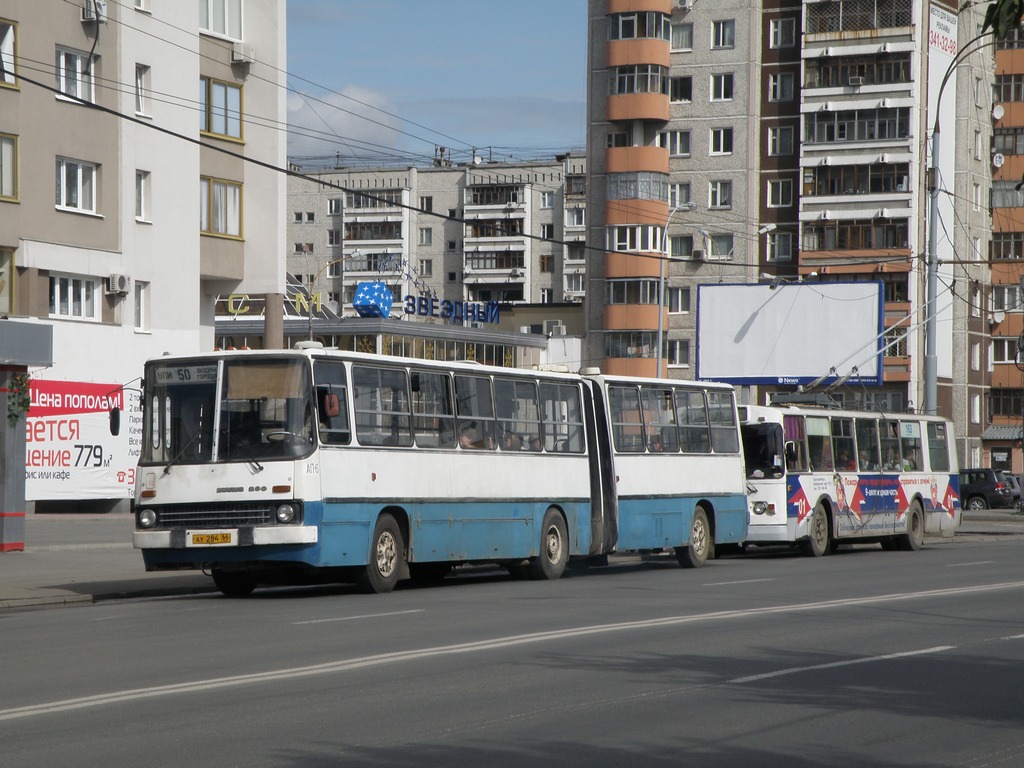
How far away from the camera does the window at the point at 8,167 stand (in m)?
37.1

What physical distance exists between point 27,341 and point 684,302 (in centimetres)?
5678

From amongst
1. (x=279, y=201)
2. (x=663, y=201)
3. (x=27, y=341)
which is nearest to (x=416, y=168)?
(x=663, y=201)

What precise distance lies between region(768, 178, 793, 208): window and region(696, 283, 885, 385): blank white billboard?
95.7 feet

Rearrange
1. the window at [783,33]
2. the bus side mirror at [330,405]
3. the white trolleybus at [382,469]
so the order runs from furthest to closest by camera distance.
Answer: the window at [783,33] < the bus side mirror at [330,405] < the white trolleybus at [382,469]

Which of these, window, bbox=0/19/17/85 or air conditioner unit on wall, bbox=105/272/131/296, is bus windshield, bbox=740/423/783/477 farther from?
window, bbox=0/19/17/85

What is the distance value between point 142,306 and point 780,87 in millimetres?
43736

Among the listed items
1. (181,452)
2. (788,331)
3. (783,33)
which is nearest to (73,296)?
(788,331)

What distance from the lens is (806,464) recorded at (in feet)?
97.9

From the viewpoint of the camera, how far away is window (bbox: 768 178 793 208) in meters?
77.4

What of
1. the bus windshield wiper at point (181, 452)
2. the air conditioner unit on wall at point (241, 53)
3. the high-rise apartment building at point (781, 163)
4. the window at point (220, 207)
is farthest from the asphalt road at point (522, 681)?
the high-rise apartment building at point (781, 163)

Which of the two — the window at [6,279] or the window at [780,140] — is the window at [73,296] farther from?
the window at [780,140]

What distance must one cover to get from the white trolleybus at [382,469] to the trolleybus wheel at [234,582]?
2 centimetres

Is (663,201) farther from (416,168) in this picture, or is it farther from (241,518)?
(241,518)

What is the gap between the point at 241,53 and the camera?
43.1m
